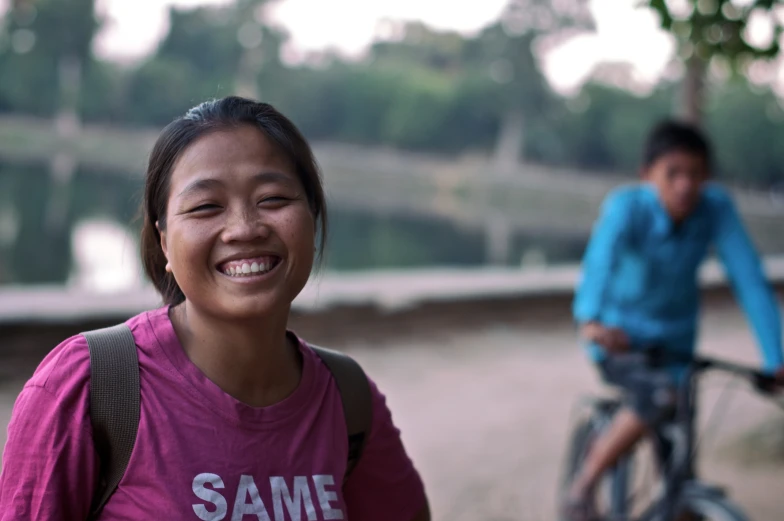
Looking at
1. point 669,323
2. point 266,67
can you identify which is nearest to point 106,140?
point 266,67

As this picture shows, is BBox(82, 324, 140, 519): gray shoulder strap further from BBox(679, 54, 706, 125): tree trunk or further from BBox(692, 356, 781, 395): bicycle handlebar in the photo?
BBox(679, 54, 706, 125): tree trunk

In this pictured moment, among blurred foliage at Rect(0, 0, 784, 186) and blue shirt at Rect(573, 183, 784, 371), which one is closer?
blue shirt at Rect(573, 183, 784, 371)

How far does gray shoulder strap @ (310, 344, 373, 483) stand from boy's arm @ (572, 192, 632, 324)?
4.89 ft

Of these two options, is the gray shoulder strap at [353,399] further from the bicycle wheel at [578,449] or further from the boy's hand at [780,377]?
the bicycle wheel at [578,449]

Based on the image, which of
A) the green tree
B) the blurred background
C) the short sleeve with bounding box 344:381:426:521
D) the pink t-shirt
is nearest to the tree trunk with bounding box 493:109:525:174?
the blurred background

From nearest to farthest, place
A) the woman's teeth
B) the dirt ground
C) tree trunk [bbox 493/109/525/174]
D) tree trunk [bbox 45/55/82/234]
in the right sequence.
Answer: the woman's teeth
the dirt ground
tree trunk [bbox 45/55/82/234]
tree trunk [bbox 493/109/525/174]

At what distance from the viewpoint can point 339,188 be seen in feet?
78.9

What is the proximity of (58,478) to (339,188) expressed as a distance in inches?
910

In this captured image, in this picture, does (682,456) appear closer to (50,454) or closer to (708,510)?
(708,510)

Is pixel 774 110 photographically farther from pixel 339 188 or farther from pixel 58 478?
pixel 58 478

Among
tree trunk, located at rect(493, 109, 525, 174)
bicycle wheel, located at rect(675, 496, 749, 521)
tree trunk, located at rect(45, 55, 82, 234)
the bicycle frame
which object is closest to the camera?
bicycle wheel, located at rect(675, 496, 749, 521)

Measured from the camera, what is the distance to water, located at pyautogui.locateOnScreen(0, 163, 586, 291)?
14.6 metres

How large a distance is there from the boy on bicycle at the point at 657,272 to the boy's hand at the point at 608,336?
1.3 inches

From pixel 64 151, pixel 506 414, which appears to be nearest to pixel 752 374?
pixel 506 414
